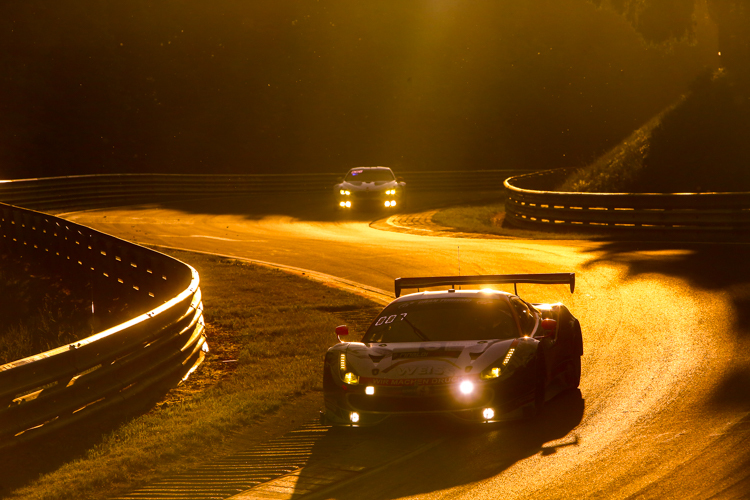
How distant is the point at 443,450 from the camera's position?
6.72 metres

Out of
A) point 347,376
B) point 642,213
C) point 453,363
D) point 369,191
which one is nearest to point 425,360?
point 453,363

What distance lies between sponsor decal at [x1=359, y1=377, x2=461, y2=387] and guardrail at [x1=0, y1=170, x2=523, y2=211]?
31630mm

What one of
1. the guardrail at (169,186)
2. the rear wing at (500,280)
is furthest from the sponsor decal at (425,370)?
the guardrail at (169,186)

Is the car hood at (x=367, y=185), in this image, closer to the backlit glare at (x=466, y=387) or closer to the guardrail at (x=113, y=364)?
the guardrail at (x=113, y=364)

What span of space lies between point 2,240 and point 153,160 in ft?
106

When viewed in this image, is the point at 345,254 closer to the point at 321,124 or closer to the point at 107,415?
the point at 107,415

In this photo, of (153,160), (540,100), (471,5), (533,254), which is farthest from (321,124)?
(533,254)

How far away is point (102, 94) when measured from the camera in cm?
5944

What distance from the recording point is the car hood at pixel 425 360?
23.1 feet

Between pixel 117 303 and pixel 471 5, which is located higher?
pixel 471 5

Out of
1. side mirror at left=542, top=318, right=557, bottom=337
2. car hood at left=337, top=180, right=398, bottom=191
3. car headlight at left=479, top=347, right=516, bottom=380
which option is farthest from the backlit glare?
car hood at left=337, top=180, right=398, bottom=191

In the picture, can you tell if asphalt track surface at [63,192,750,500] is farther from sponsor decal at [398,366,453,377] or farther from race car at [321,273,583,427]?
sponsor decal at [398,366,453,377]

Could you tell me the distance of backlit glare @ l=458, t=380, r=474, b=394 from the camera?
693 cm

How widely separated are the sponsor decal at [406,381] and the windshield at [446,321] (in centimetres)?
77
